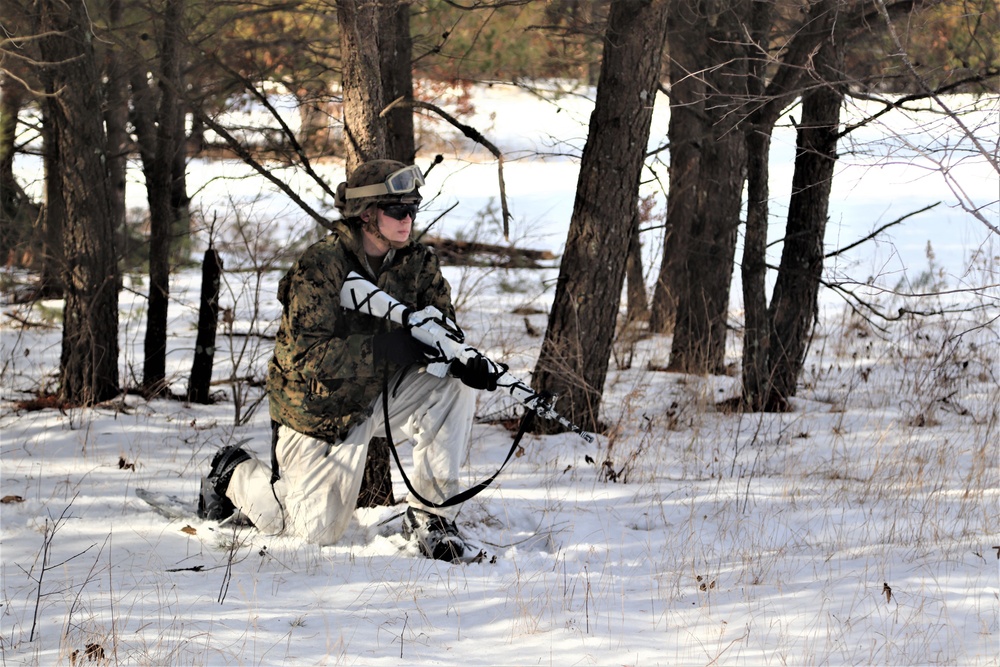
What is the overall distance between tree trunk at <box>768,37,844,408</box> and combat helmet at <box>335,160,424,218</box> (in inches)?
110

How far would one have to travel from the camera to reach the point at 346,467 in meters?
3.89

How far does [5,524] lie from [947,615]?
133 inches

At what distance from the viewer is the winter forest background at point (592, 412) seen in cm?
311

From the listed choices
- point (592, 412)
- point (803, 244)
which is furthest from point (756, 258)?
point (592, 412)

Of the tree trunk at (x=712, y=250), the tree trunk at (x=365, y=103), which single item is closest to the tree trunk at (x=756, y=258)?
the tree trunk at (x=712, y=250)

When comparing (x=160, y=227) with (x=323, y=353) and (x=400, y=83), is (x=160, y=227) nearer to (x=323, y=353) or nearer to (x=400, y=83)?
(x=400, y=83)

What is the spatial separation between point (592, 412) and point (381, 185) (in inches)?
83.9

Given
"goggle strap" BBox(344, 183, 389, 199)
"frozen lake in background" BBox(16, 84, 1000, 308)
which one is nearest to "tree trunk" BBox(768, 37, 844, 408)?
"goggle strap" BBox(344, 183, 389, 199)

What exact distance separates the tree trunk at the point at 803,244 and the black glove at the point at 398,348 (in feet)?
9.36

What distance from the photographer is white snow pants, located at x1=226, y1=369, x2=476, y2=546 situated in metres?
3.90

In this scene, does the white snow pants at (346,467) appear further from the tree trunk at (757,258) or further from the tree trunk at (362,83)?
the tree trunk at (757,258)

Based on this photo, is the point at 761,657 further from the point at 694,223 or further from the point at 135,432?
the point at 694,223

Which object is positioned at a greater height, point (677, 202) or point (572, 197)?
point (572, 197)

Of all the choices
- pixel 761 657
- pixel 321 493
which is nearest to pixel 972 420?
pixel 761 657
